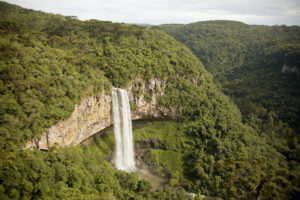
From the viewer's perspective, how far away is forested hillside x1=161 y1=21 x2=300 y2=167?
148ft

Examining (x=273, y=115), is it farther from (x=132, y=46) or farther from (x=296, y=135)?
(x=132, y=46)

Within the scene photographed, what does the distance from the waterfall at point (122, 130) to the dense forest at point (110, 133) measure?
5.69 ft

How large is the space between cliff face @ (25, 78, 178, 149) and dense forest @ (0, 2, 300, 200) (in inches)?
37.4

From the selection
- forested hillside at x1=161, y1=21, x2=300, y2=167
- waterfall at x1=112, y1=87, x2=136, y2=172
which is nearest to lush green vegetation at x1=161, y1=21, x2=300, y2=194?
forested hillside at x1=161, y1=21, x2=300, y2=167

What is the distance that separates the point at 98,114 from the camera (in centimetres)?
2867

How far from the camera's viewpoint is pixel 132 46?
38.8 metres

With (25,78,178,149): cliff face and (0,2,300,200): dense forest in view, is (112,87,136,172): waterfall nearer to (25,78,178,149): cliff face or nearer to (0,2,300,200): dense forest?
(25,78,178,149): cliff face

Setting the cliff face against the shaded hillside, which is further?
the shaded hillside

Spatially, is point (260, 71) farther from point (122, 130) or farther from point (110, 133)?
point (110, 133)

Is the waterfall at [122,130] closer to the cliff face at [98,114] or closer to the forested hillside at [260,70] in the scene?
the cliff face at [98,114]

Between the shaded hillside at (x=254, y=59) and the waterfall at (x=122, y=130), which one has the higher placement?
the shaded hillside at (x=254, y=59)

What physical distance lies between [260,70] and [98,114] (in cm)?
5521

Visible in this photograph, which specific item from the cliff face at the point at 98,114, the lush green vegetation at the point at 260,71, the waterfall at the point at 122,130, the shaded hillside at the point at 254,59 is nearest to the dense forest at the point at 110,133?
the lush green vegetation at the point at 260,71

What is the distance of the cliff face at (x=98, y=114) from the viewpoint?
68.2 feet
